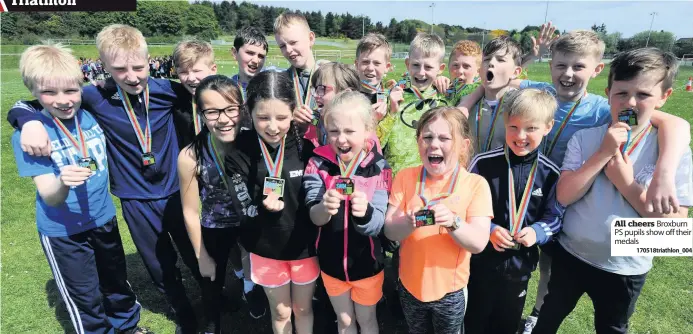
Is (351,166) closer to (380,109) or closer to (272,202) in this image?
(272,202)

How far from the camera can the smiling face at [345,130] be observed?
2461 millimetres

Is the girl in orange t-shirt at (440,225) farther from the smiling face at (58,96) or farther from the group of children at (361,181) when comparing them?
the smiling face at (58,96)

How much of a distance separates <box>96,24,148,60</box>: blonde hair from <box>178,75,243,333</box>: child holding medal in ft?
2.68

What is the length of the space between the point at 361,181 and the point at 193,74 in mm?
2196

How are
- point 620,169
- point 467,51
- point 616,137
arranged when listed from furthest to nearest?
point 467,51 → point 620,169 → point 616,137

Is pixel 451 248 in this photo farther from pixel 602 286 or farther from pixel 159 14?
pixel 159 14

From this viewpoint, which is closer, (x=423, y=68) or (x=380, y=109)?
(x=380, y=109)

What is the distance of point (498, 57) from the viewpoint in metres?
3.19

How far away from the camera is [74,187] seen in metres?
3.01

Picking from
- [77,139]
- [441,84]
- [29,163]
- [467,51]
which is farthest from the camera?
[467,51]

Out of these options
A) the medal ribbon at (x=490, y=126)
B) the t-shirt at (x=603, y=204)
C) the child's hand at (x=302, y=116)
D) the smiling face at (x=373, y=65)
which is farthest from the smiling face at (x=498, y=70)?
the child's hand at (x=302, y=116)

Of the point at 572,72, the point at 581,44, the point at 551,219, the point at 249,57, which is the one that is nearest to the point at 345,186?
the point at 551,219

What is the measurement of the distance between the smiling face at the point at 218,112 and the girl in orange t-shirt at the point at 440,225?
133 centimetres

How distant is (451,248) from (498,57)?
1.76 m
